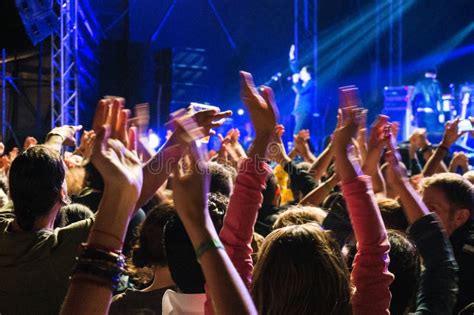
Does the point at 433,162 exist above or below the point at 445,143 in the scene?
below

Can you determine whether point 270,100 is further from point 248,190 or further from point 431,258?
point 431,258

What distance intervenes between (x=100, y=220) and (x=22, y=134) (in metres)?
9.95

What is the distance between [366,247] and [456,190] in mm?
1406

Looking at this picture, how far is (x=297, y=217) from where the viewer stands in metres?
2.33

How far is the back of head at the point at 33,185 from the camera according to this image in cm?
192

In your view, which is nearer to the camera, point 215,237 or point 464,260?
point 215,237

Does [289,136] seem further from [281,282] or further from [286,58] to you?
[281,282]

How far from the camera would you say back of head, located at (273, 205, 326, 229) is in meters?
2.29

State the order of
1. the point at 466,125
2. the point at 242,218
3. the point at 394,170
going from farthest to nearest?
the point at 466,125
the point at 394,170
the point at 242,218

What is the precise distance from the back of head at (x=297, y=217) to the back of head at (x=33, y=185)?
0.86 meters

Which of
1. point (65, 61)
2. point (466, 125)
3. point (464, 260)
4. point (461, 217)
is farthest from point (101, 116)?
point (65, 61)

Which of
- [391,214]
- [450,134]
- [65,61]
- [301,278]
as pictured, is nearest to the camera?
[301,278]

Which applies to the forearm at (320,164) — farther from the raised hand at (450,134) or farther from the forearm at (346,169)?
the forearm at (346,169)

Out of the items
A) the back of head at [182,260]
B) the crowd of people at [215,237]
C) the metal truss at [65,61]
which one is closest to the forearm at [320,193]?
the crowd of people at [215,237]
